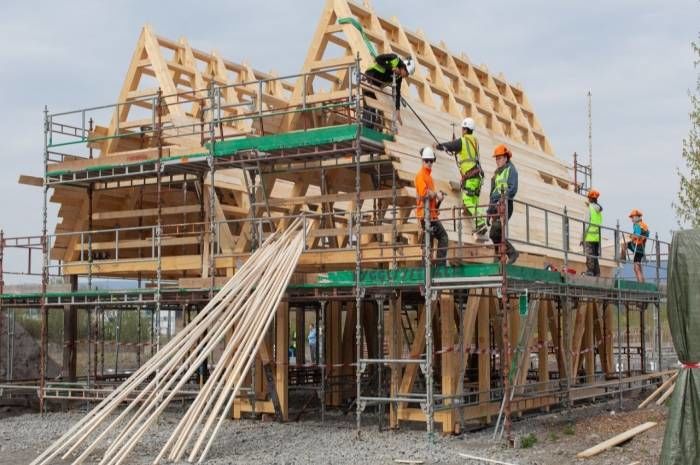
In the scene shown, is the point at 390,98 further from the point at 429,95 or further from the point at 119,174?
the point at 119,174

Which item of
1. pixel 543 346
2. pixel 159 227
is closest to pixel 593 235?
pixel 543 346

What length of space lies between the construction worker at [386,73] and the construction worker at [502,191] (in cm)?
260

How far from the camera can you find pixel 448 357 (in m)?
16.0

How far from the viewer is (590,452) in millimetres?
13609

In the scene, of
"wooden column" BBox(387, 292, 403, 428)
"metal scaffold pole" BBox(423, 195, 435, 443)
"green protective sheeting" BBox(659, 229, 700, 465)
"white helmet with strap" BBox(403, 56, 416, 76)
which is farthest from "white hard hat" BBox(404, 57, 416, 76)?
"green protective sheeting" BBox(659, 229, 700, 465)

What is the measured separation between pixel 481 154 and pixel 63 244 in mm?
9728

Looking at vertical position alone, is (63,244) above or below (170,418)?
above

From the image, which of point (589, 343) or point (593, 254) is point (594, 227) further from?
point (589, 343)

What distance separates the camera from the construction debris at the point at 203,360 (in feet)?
45.0

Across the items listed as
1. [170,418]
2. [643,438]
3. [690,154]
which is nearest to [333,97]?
[170,418]

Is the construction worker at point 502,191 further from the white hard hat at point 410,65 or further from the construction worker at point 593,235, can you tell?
the construction worker at point 593,235

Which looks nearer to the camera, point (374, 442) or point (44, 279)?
point (374, 442)

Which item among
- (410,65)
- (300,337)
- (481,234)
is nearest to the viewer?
(481,234)

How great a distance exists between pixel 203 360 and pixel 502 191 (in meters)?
5.26
